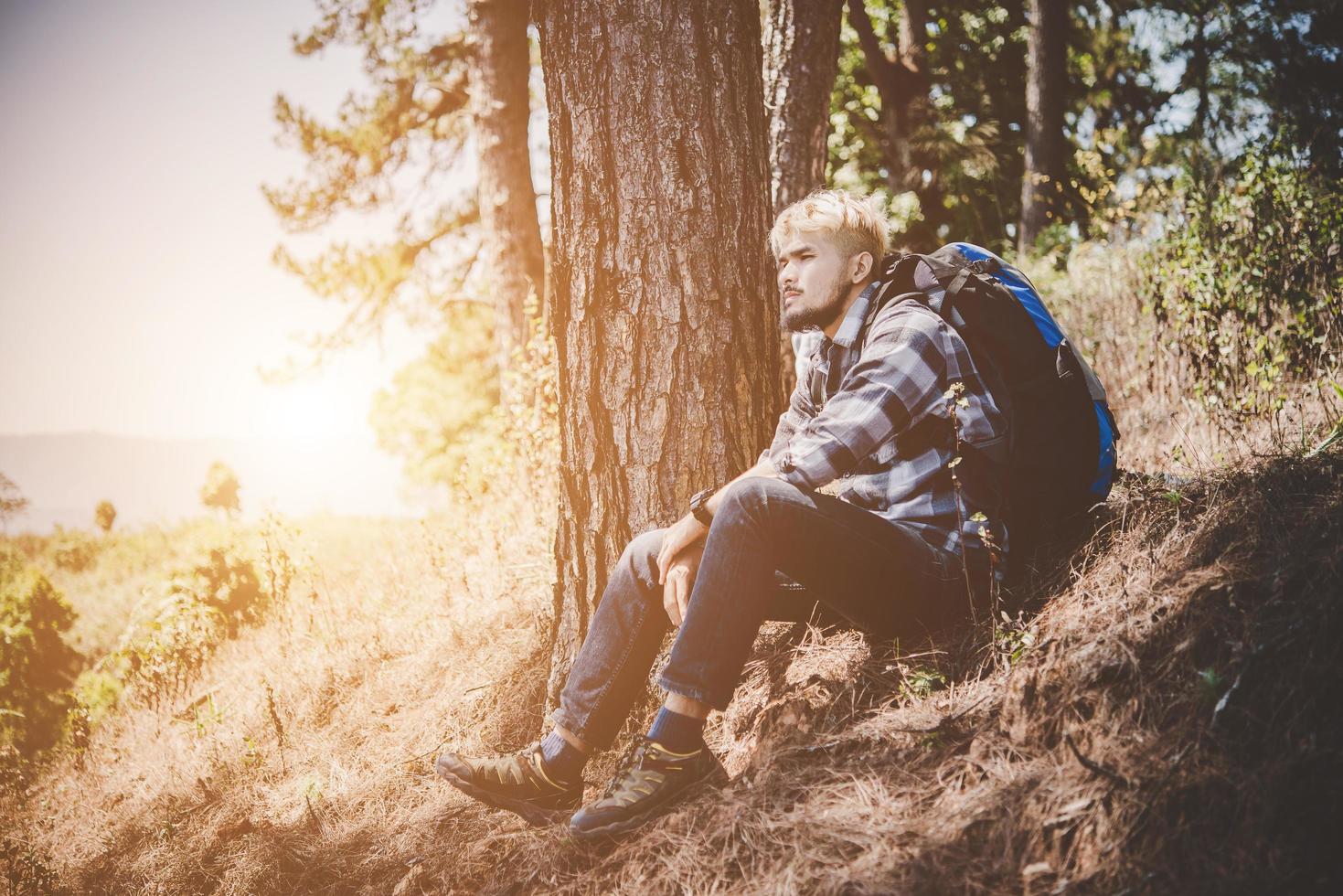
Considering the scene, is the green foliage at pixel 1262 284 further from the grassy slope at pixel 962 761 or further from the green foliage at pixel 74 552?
the green foliage at pixel 74 552

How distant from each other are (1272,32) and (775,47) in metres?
11.4

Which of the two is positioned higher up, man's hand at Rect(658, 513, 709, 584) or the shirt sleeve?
the shirt sleeve

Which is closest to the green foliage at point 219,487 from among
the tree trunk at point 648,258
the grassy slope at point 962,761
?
the grassy slope at point 962,761

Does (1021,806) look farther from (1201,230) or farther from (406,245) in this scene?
(406,245)

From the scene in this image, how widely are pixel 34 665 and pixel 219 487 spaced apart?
6.75 meters

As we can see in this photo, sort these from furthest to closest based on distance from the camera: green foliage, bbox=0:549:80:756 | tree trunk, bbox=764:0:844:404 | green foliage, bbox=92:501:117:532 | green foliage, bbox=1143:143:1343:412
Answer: green foliage, bbox=92:501:117:532 < green foliage, bbox=0:549:80:756 < tree trunk, bbox=764:0:844:404 < green foliage, bbox=1143:143:1343:412

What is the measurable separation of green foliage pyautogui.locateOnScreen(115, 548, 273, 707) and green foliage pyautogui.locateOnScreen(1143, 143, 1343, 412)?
5.44 metres

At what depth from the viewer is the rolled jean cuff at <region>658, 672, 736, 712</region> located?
6.21 ft

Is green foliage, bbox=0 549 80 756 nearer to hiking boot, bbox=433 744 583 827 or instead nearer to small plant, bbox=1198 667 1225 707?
hiking boot, bbox=433 744 583 827

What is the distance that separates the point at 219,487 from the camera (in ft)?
44.9

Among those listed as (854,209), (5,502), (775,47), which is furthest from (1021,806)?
(5,502)

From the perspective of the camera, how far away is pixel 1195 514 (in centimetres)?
196

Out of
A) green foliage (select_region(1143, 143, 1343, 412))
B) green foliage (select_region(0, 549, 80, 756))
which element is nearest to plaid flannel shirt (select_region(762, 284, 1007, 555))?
green foliage (select_region(1143, 143, 1343, 412))

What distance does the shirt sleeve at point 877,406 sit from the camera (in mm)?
1913
